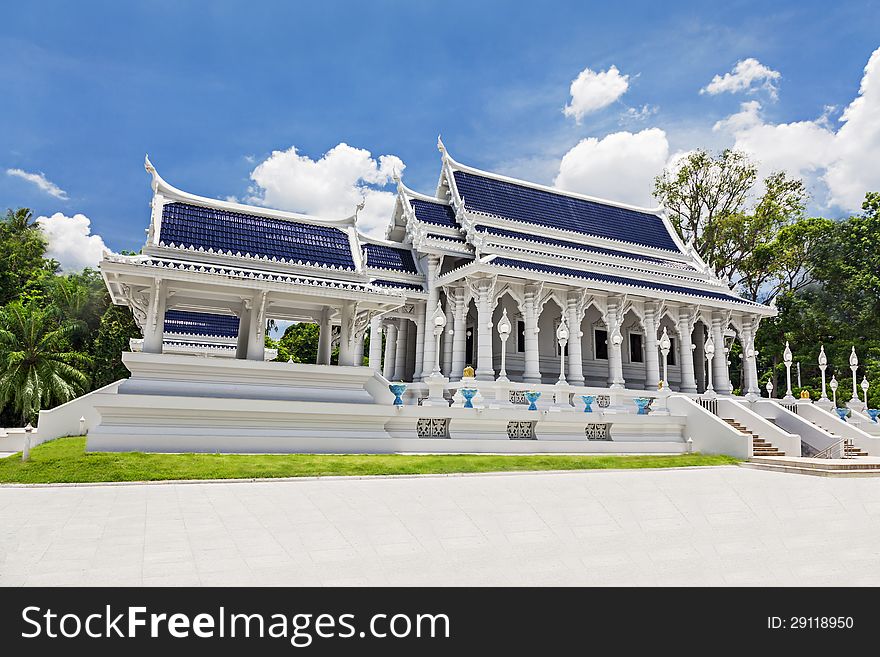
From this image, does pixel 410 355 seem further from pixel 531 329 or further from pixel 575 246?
pixel 575 246

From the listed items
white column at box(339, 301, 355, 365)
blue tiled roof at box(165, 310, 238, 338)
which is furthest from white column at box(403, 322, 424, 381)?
white column at box(339, 301, 355, 365)

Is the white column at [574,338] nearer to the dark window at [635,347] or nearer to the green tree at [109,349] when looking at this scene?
the dark window at [635,347]

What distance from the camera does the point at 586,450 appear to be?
19.0 meters

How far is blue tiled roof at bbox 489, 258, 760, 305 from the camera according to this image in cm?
2392

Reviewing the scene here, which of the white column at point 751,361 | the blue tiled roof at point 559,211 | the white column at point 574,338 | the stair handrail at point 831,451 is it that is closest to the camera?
the stair handrail at point 831,451

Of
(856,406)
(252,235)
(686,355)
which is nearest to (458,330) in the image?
(252,235)

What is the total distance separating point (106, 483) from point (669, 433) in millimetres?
17028

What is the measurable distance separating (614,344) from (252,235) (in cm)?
1447

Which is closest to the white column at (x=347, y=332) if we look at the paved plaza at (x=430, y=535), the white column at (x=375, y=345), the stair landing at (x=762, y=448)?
the paved plaza at (x=430, y=535)

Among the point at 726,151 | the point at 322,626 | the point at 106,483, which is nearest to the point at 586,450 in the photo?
the point at 106,483

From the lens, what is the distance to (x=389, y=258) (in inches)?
1042

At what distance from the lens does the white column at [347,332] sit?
1773 centimetres

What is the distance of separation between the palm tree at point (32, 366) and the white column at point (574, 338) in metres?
22.4

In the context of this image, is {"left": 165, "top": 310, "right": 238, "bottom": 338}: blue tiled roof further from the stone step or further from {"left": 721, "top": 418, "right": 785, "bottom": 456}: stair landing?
the stone step
